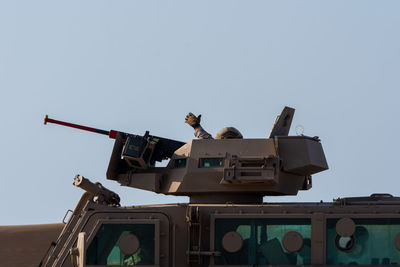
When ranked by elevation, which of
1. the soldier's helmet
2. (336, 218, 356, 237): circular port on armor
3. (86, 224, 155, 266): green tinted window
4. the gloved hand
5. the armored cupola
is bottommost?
(86, 224, 155, 266): green tinted window

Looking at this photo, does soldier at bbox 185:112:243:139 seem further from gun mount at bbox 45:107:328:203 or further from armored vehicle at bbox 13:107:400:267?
armored vehicle at bbox 13:107:400:267

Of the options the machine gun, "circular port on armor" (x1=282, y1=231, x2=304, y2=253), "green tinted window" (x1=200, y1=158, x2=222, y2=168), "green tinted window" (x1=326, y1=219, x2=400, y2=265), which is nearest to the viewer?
"green tinted window" (x1=326, y1=219, x2=400, y2=265)

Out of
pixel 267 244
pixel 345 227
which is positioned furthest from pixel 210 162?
pixel 345 227

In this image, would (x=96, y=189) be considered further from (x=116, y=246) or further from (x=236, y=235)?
(x=236, y=235)

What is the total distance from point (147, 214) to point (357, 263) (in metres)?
3.54

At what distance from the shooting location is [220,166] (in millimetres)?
21062

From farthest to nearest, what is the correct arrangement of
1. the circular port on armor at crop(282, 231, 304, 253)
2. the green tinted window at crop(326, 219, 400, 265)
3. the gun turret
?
the gun turret, the circular port on armor at crop(282, 231, 304, 253), the green tinted window at crop(326, 219, 400, 265)

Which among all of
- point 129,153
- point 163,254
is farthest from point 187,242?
point 129,153

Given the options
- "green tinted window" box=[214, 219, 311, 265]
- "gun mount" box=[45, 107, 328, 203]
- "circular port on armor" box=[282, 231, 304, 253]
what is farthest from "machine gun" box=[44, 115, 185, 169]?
"circular port on armor" box=[282, 231, 304, 253]

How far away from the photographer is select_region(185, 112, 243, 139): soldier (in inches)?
872

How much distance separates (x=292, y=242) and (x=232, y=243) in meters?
0.98

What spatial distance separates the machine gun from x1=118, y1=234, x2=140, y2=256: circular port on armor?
11.2 ft

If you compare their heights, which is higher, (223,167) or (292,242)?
(223,167)

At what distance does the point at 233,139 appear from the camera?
21375mm
